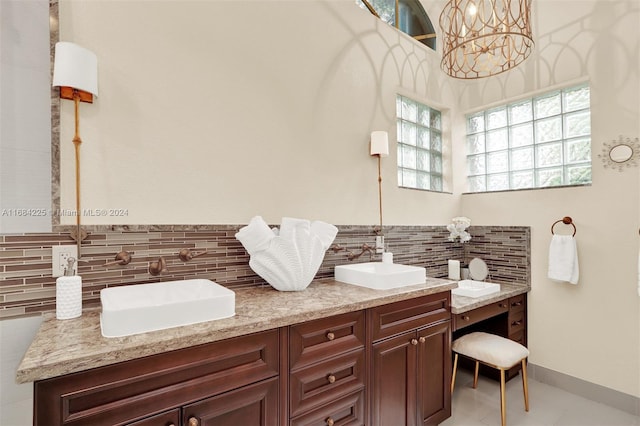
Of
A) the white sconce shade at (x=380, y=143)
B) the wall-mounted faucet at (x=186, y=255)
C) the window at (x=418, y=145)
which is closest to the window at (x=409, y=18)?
the window at (x=418, y=145)

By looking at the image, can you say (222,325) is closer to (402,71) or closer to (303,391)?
(303,391)

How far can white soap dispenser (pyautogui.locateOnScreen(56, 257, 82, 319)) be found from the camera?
1159 millimetres

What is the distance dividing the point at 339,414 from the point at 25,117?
1793 mm

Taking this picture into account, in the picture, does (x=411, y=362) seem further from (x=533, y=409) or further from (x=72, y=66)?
(x=72, y=66)

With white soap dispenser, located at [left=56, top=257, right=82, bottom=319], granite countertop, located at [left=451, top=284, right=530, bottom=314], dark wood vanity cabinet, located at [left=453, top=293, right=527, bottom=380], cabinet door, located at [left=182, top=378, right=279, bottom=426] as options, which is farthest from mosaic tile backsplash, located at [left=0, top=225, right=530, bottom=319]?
dark wood vanity cabinet, located at [left=453, top=293, right=527, bottom=380]

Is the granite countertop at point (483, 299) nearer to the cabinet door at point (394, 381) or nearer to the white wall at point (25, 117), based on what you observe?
the cabinet door at point (394, 381)

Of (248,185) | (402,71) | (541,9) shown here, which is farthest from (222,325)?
(541,9)

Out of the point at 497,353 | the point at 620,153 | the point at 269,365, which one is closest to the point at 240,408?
the point at 269,365

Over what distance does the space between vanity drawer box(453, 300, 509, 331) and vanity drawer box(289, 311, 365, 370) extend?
0.94 meters

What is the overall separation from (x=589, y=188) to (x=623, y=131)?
42cm

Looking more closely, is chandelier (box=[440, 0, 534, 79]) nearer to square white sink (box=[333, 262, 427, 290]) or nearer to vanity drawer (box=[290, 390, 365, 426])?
square white sink (box=[333, 262, 427, 290])

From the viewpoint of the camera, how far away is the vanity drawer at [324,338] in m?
1.26

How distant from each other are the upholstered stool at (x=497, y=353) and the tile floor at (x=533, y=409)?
116 millimetres

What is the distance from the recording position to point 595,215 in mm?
2277
